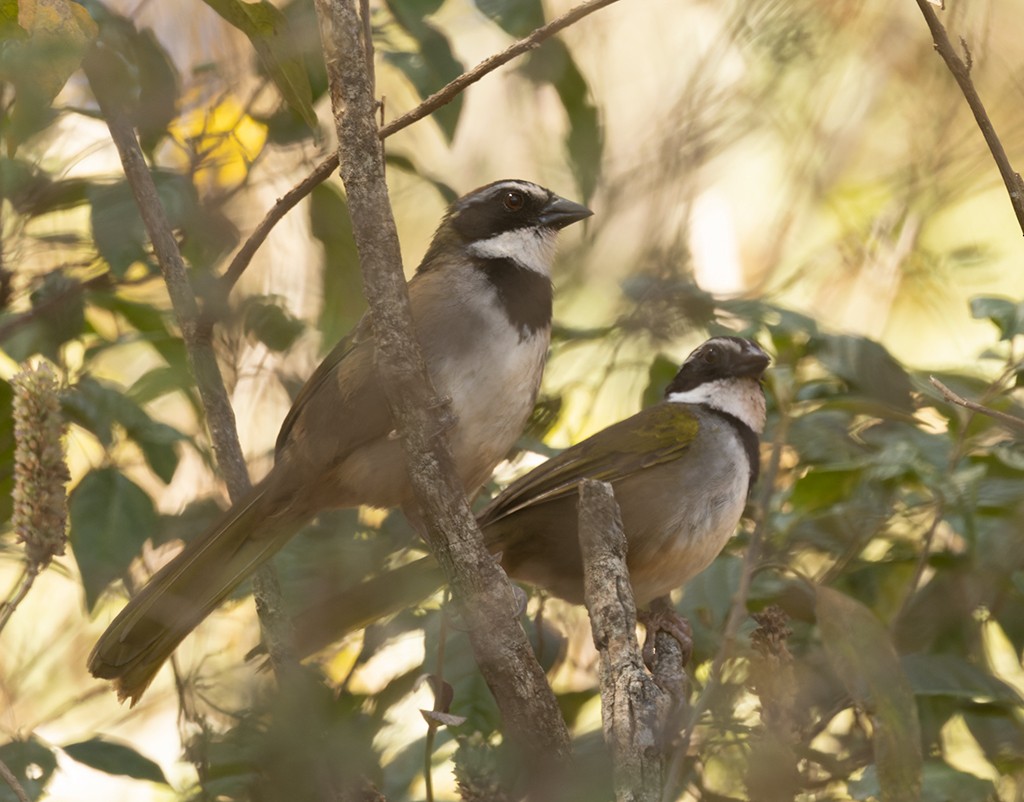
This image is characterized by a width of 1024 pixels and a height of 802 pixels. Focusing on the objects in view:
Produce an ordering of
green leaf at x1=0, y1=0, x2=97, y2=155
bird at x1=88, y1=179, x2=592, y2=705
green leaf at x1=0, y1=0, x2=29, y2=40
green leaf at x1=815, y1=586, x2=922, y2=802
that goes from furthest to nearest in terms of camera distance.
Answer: bird at x1=88, y1=179, x2=592, y2=705, green leaf at x1=815, y1=586, x2=922, y2=802, green leaf at x1=0, y1=0, x2=29, y2=40, green leaf at x1=0, y1=0, x2=97, y2=155

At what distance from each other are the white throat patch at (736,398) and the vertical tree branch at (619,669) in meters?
1.39

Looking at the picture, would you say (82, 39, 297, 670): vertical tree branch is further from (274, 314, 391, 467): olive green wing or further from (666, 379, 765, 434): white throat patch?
(666, 379, 765, 434): white throat patch

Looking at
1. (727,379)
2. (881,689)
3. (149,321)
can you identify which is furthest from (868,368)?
(149,321)

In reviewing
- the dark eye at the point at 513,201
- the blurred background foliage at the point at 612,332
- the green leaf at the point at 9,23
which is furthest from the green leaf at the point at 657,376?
the green leaf at the point at 9,23

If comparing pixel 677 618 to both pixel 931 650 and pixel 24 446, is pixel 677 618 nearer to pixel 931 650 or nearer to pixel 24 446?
pixel 931 650

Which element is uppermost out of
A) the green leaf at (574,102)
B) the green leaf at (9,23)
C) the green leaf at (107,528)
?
the green leaf at (574,102)

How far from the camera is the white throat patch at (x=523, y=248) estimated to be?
3902mm

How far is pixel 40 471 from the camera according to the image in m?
2.45

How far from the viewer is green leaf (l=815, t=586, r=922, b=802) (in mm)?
2666

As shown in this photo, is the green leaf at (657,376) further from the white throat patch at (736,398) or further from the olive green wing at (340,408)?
the olive green wing at (340,408)

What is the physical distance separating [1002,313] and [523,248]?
136 cm

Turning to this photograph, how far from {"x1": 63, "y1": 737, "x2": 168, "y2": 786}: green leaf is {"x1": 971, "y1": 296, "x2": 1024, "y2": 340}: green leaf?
220 centimetres

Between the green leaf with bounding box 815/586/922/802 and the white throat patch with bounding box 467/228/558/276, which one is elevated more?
the white throat patch with bounding box 467/228/558/276

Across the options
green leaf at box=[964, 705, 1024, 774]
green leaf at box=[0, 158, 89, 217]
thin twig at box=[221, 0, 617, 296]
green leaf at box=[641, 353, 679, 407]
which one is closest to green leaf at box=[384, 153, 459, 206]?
green leaf at box=[641, 353, 679, 407]
